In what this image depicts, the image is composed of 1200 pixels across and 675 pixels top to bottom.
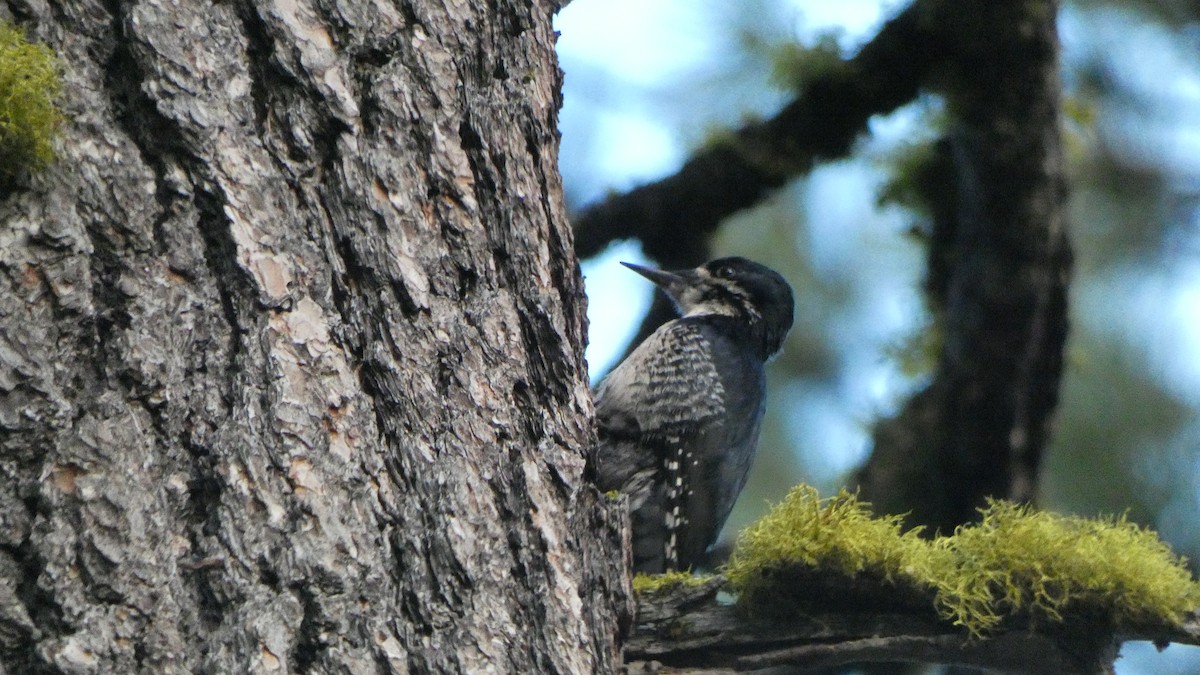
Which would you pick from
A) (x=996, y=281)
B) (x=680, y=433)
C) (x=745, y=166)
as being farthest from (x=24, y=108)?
(x=996, y=281)

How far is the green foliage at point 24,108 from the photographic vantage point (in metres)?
1.99

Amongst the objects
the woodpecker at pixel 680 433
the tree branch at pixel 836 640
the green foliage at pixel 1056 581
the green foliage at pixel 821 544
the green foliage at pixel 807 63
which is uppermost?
the green foliage at pixel 807 63

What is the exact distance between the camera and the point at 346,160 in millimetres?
2234

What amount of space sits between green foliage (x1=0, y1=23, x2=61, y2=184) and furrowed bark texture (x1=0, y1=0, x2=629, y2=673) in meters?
0.04

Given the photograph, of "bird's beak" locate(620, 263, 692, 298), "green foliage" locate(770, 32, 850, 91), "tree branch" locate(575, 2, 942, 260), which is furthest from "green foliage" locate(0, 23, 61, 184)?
"green foliage" locate(770, 32, 850, 91)

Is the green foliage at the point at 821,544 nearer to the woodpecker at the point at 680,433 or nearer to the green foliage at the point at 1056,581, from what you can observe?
the green foliage at the point at 1056,581

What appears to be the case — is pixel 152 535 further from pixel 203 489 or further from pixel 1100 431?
pixel 1100 431

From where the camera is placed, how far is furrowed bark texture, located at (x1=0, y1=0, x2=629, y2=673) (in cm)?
188

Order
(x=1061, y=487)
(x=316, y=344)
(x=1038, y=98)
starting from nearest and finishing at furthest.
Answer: (x=316, y=344)
(x=1038, y=98)
(x=1061, y=487)

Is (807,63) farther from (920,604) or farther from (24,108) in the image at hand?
(24,108)

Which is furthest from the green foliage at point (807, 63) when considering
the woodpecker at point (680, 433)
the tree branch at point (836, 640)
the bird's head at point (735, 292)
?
the tree branch at point (836, 640)

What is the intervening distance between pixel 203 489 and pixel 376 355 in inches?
14.1

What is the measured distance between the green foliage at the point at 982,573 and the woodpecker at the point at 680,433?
1099mm

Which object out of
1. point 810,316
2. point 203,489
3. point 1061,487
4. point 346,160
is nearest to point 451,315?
point 346,160
